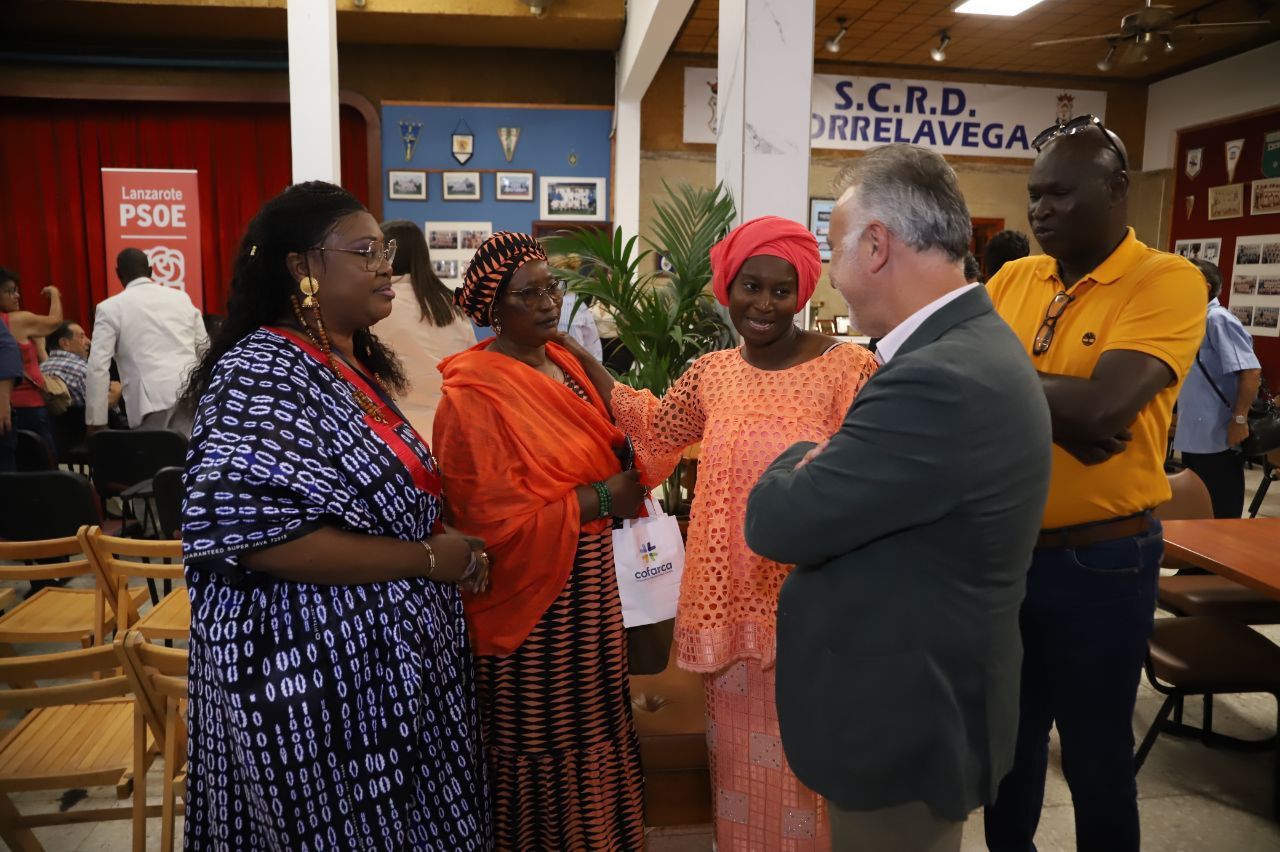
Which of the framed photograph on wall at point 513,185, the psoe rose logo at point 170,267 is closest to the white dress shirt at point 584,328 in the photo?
the framed photograph on wall at point 513,185

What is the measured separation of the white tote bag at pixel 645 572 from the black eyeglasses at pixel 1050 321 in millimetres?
866

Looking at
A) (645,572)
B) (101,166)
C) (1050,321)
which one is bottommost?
(645,572)

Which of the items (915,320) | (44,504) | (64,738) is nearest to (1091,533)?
(915,320)

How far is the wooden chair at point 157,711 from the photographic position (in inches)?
71.5

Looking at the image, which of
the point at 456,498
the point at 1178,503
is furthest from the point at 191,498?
the point at 1178,503

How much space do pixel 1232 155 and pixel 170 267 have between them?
10.5 m

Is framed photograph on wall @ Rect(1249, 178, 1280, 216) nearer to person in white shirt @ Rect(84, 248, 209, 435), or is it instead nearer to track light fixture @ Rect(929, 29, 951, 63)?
track light fixture @ Rect(929, 29, 951, 63)

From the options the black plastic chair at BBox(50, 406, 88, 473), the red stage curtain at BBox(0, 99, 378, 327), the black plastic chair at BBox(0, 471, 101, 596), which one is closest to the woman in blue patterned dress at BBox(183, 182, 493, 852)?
the black plastic chair at BBox(0, 471, 101, 596)

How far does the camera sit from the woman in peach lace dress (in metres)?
1.63

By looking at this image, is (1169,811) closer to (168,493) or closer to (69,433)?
(168,493)

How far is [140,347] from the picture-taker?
5.07 m

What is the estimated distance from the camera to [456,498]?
5.81 ft

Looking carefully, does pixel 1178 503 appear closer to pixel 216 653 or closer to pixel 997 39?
pixel 216 653

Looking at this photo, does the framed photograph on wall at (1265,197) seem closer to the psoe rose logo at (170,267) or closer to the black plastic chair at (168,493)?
the black plastic chair at (168,493)
